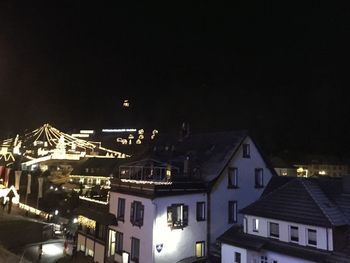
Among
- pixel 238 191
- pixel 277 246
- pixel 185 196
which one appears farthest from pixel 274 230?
pixel 238 191

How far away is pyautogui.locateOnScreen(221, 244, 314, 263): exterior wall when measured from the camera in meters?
21.2

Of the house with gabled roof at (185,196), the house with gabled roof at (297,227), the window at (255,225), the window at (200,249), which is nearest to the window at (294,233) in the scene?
the house with gabled roof at (297,227)

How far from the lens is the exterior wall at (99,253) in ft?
100

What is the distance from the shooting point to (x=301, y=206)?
878 inches

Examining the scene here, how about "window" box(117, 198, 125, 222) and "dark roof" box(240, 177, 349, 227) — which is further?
"window" box(117, 198, 125, 222)

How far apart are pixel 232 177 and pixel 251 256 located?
396 inches

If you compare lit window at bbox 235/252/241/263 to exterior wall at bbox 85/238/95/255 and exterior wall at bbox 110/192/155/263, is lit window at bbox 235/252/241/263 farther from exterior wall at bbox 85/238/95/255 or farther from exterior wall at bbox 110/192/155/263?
exterior wall at bbox 85/238/95/255

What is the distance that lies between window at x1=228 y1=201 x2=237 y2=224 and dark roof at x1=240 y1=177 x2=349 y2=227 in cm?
644

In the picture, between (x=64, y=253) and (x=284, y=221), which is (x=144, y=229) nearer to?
(x=284, y=221)

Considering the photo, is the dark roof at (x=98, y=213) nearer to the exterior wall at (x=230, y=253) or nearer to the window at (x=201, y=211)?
the window at (x=201, y=211)

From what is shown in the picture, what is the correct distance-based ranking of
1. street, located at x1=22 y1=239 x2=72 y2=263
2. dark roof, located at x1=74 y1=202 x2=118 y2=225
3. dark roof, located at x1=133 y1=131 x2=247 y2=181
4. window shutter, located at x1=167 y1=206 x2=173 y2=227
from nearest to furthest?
window shutter, located at x1=167 y1=206 x2=173 y2=227 → dark roof, located at x1=74 y1=202 x2=118 y2=225 → dark roof, located at x1=133 y1=131 x2=247 y2=181 → street, located at x1=22 y1=239 x2=72 y2=263

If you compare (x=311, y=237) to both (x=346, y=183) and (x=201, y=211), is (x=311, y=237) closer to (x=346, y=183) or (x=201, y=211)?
(x=346, y=183)

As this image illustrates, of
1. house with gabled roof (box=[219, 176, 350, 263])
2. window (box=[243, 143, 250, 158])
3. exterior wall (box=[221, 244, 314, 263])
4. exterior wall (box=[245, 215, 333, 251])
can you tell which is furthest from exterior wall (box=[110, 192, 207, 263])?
window (box=[243, 143, 250, 158])

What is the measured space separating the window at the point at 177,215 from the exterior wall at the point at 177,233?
1.07 feet
